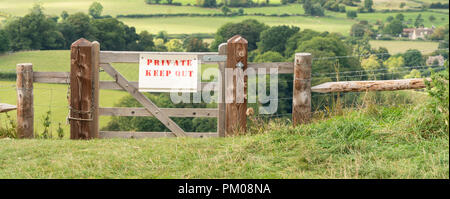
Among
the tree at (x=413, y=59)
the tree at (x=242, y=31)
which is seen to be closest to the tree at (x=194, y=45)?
the tree at (x=242, y=31)

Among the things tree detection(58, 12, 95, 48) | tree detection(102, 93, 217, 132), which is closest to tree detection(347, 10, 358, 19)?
tree detection(58, 12, 95, 48)

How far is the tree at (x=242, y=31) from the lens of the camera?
3556 inches

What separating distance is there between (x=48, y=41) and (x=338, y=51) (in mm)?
43181

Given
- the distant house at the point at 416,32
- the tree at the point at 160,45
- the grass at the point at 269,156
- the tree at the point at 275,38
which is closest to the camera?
the grass at the point at 269,156

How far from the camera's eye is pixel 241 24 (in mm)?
93875

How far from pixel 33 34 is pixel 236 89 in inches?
3200

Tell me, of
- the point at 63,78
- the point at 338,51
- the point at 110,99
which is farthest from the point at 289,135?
the point at 338,51

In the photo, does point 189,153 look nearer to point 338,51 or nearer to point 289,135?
point 289,135

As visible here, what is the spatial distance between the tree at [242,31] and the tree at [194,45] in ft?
5.10

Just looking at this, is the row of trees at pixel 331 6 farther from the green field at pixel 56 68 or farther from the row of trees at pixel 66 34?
the green field at pixel 56 68

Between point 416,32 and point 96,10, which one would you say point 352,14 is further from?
point 96,10
